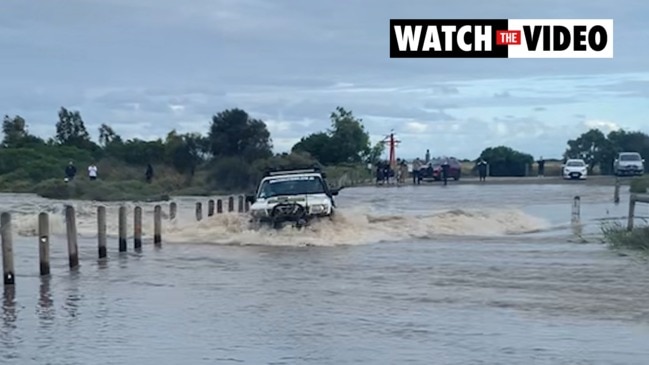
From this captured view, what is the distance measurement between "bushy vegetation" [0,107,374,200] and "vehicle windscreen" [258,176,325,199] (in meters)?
29.3

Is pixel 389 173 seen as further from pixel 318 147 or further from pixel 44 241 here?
pixel 44 241

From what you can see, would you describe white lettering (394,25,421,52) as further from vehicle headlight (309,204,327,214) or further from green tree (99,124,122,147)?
green tree (99,124,122,147)

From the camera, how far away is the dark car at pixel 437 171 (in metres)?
69.5

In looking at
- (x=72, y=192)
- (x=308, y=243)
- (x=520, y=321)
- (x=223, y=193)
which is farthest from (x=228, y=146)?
(x=520, y=321)

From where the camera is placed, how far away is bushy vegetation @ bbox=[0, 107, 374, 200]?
205 ft

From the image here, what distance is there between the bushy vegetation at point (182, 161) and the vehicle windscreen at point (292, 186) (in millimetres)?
29276

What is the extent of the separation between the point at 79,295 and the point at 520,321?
23.5ft

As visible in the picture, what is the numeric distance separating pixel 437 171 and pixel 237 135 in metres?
12.5

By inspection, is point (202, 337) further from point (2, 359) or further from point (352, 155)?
point (352, 155)

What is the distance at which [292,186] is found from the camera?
2916 centimetres

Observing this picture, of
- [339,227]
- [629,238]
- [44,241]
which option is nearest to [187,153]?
[339,227]

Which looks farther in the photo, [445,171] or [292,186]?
[445,171]

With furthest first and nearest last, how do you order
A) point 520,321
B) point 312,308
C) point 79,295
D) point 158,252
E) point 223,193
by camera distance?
1. point 223,193
2. point 158,252
3. point 79,295
4. point 312,308
5. point 520,321

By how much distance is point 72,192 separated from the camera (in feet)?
196
